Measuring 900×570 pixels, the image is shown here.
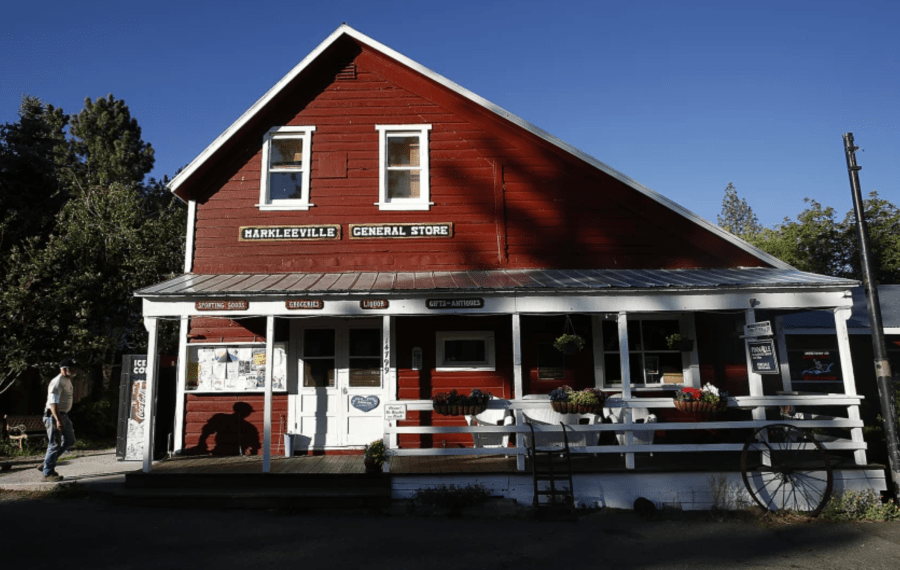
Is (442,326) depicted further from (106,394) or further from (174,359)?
(106,394)

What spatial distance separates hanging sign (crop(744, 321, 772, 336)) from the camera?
8.62 meters

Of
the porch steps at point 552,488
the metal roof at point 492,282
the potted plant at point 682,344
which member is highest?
the metal roof at point 492,282

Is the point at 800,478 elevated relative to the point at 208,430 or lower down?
lower down

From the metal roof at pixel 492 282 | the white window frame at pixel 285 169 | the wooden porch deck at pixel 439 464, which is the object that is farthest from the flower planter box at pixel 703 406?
the white window frame at pixel 285 169

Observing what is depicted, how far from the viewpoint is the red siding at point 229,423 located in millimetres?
10422

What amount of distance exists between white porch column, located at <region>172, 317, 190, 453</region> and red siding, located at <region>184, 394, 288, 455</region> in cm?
7

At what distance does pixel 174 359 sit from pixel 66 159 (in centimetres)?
2406

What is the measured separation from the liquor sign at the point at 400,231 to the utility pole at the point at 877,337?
649cm

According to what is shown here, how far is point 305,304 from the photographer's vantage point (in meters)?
8.87

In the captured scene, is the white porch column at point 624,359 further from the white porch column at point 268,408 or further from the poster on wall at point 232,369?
the poster on wall at point 232,369

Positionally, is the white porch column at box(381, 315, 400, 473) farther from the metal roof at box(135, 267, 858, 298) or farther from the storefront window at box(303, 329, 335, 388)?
the storefront window at box(303, 329, 335, 388)

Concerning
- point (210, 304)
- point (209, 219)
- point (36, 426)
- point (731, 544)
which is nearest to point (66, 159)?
point (36, 426)

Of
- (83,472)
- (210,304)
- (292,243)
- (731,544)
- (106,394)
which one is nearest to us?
(731,544)

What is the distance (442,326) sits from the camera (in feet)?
35.5
